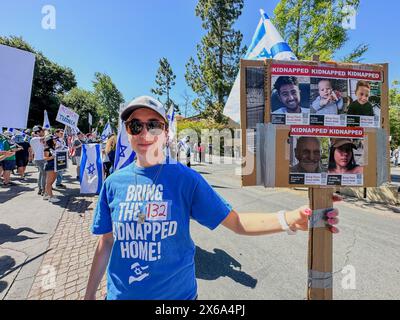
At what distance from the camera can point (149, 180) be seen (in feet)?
4.56

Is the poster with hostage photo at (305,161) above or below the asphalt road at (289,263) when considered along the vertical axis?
above

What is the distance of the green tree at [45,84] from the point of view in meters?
30.1

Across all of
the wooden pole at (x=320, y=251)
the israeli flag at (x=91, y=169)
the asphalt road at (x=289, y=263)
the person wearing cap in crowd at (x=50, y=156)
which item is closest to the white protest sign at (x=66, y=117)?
the person wearing cap in crowd at (x=50, y=156)

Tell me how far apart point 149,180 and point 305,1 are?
34.0 feet

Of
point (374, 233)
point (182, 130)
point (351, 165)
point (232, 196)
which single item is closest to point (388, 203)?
point (374, 233)

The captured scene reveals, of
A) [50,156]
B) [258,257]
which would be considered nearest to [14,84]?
[50,156]

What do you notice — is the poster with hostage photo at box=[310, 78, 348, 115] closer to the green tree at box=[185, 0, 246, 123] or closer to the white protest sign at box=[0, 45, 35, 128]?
the white protest sign at box=[0, 45, 35, 128]

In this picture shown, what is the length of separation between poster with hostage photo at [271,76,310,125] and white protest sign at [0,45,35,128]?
3.17 metres

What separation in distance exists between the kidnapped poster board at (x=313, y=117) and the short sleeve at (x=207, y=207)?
22 centimetres

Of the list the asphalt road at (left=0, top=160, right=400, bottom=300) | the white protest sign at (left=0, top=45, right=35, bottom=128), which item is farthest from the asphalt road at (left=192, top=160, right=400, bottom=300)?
the white protest sign at (left=0, top=45, right=35, bottom=128)

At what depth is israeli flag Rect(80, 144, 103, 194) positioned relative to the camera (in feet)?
22.0

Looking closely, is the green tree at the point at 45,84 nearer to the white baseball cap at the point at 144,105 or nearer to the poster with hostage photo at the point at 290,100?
the white baseball cap at the point at 144,105

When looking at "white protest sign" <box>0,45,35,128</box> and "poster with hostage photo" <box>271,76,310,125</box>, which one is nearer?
"poster with hostage photo" <box>271,76,310,125</box>

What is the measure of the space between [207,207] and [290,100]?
85 cm
